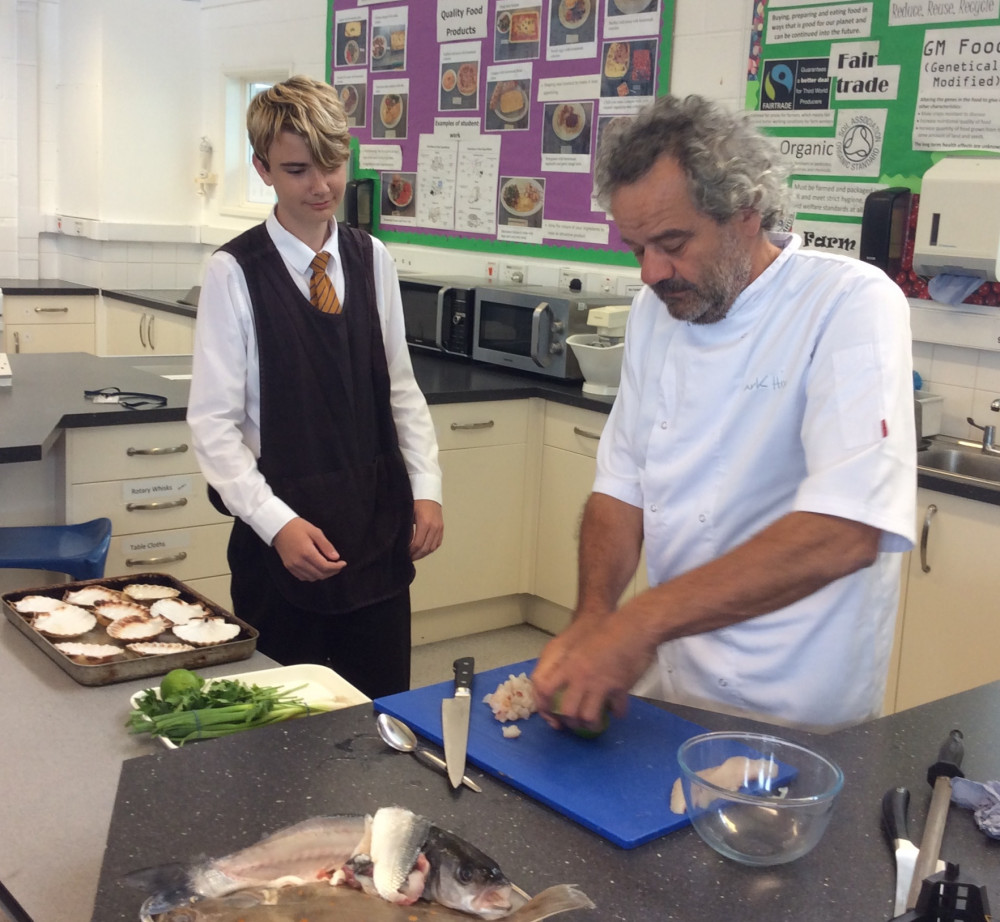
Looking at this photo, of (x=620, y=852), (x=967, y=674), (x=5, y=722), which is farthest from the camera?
(x=967, y=674)

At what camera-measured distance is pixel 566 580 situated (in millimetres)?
3859

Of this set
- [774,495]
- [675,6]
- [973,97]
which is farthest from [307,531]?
[675,6]

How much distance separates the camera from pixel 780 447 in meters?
1.49

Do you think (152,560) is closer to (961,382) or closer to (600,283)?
(600,283)

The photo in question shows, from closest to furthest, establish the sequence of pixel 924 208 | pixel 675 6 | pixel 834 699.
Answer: pixel 834 699 < pixel 924 208 < pixel 675 6

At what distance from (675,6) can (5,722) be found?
3.24 m

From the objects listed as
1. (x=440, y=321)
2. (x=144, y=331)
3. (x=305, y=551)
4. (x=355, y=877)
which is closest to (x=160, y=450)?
(x=305, y=551)

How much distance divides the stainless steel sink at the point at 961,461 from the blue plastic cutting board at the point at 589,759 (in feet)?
6.59

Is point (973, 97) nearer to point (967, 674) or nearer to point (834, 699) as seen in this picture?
point (967, 674)

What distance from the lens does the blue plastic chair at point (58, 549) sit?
235 cm

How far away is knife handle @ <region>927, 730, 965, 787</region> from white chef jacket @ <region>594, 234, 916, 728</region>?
9.4 inches

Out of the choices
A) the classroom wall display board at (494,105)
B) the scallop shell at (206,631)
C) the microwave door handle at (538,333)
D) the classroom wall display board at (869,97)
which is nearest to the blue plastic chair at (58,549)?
the scallop shell at (206,631)

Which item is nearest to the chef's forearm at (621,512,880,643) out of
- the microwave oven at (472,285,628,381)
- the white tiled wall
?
the white tiled wall

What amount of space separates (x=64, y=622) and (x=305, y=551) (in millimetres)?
433
